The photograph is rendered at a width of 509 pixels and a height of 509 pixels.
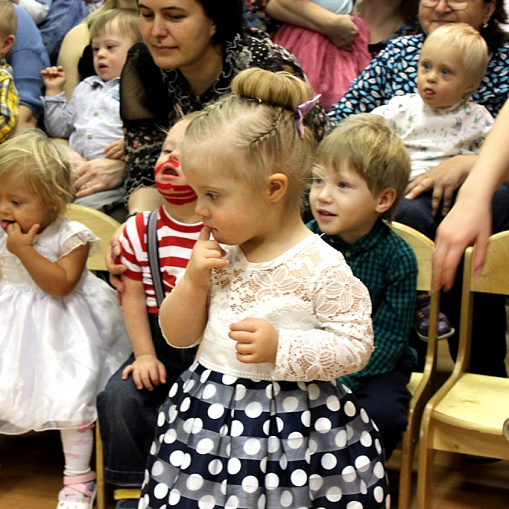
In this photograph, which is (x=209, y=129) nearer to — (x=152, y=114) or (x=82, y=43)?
(x=152, y=114)

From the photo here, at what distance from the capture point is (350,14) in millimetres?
3463

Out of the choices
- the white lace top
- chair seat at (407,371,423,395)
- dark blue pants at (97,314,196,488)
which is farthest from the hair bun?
chair seat at (407,371,423,395)

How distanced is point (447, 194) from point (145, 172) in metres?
0.94

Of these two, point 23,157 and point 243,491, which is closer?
point 243,491

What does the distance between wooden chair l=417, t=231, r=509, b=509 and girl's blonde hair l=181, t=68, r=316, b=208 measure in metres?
0.88

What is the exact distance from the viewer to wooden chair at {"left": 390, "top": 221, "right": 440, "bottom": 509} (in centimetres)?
218

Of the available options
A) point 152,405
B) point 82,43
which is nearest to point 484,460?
point 152,405

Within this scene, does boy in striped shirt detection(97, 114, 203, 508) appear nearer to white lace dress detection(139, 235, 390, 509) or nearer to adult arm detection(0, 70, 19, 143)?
white lace dress detection(139, 235, 390, 509)

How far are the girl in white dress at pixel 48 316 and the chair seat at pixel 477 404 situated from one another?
0.95 metres

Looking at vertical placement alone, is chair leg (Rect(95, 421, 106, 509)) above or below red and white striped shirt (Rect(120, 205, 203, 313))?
below

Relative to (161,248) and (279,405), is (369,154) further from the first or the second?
(279,405)

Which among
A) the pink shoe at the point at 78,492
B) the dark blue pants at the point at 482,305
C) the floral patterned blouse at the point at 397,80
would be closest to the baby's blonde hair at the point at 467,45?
the floral patterned blouse at the point at 397,80

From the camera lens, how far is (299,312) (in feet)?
5.11

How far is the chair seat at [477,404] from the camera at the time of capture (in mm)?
2094
